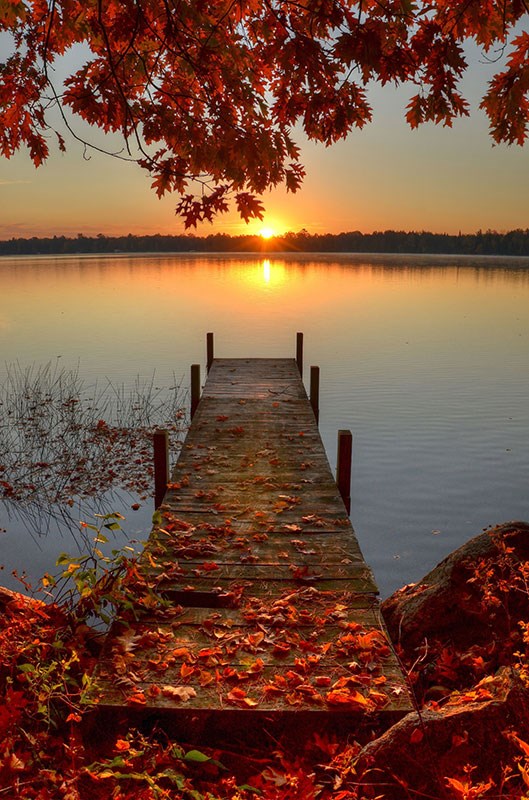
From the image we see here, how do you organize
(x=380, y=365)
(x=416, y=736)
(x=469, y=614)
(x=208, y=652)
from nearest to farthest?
(x=416, y=736) → (x=208, y=652) → (x=469, y=614) → (x=380, y=365)

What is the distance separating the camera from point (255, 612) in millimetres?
5191

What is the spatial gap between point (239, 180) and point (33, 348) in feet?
88.9

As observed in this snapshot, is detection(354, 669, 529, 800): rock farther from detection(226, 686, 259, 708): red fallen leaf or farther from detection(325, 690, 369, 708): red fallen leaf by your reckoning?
detection(226, 686, 259, 708): red fallen leaf

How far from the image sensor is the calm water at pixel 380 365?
11.3 metres

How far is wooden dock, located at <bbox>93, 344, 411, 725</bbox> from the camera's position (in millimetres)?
4121

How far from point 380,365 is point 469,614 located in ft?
70.9

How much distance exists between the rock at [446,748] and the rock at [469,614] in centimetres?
144

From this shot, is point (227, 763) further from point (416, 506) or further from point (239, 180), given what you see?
point (416, 506)

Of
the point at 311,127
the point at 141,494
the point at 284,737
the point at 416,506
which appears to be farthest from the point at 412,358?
the point at 284,737

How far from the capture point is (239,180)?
5.59 meters

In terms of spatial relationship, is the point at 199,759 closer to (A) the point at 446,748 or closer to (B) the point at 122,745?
(B) the point at 122,745

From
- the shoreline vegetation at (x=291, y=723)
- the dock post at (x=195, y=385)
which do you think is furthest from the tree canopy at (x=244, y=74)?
the dock post at (x=195, y=385)

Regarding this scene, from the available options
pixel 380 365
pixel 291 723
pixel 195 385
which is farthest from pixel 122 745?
pixel 380 365

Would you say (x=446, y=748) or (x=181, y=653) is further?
(x=181, y=653)
